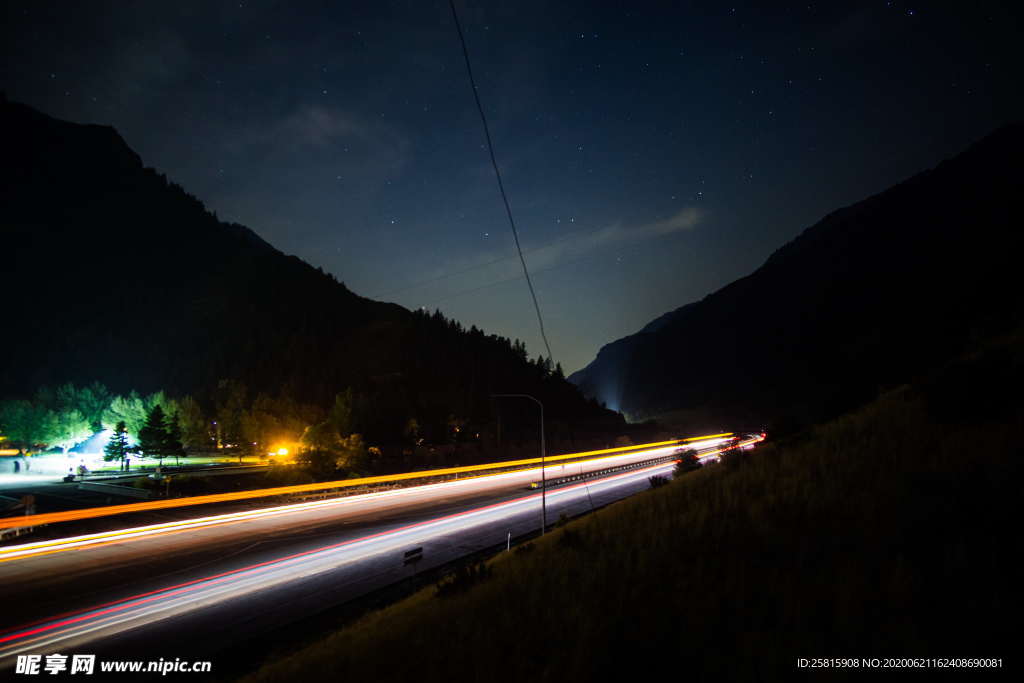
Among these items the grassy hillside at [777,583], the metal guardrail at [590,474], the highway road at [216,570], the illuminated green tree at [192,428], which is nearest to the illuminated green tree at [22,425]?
the illuminated green tree at [192,428]

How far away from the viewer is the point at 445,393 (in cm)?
10094

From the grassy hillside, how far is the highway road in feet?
16.8

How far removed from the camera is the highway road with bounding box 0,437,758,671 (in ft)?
34.4

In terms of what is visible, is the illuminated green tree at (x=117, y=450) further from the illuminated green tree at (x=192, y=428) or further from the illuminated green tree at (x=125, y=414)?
the illuminated green tree at (x=125, y=414)

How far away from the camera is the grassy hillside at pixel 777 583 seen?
13.5 ft

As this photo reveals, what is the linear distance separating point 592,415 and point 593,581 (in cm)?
12926

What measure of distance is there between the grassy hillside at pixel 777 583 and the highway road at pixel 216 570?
201 inches

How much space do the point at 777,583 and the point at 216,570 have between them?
55.7 ft

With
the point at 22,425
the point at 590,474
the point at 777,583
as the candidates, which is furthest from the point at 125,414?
the point at 777,583

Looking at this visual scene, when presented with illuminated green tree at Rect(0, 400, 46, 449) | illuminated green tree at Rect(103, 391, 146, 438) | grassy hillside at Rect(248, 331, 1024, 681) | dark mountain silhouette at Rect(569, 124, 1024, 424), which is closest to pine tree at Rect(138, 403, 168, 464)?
illuminated green tree at Rect(103, 391, 146, 438)

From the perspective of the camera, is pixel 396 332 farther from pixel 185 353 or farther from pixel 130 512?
pixel 130 512

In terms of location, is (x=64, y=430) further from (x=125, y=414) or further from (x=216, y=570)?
(x=216, y=570)

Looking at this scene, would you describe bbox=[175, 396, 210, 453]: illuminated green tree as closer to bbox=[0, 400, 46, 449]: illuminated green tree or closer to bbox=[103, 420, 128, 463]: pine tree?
bbox=[103, 420, 128, 463]: pine tree

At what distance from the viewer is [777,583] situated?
510 centimetres
